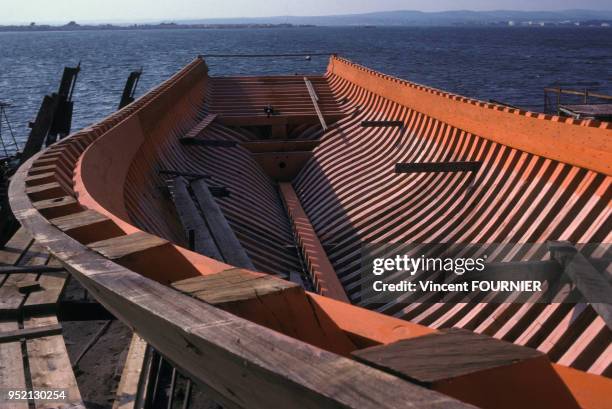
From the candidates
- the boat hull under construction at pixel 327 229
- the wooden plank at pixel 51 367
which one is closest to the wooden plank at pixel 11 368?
the wooden plank at pixel 51 367

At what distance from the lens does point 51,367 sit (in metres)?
5.76

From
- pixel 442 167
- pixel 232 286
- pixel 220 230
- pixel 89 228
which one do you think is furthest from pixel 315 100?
pixel 232 286

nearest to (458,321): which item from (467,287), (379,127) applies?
(467,287)

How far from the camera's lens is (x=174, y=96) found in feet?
49.8

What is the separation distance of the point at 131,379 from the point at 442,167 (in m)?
5.64

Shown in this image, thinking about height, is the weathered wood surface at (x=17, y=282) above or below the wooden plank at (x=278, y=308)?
below

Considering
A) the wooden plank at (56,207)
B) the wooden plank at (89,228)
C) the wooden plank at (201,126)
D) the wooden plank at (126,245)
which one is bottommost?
the wooden plank at (201,126)

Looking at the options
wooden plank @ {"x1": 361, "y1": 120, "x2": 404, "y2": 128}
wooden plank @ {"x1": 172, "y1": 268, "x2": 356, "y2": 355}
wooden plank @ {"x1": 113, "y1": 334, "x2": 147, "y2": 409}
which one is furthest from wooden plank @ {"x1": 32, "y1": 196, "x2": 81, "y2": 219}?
wooden plank @ {"x1": 361, "y1": 120, "x2": 404, "y2": 128}

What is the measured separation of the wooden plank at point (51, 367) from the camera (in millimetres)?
5312

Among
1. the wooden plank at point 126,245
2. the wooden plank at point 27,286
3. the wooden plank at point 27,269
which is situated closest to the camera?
the wooden plank at point 126,245

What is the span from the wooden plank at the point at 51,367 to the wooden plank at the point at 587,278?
4333mm

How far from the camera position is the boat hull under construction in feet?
8.21

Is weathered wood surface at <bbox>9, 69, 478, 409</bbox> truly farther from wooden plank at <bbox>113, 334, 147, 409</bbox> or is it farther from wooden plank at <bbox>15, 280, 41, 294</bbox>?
wooden plank at <bbox>113, 334, 147, 409</bbox>

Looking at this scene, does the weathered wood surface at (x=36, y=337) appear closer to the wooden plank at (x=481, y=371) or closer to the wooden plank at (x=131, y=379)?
the wooden plank at (x=131, y=379)
